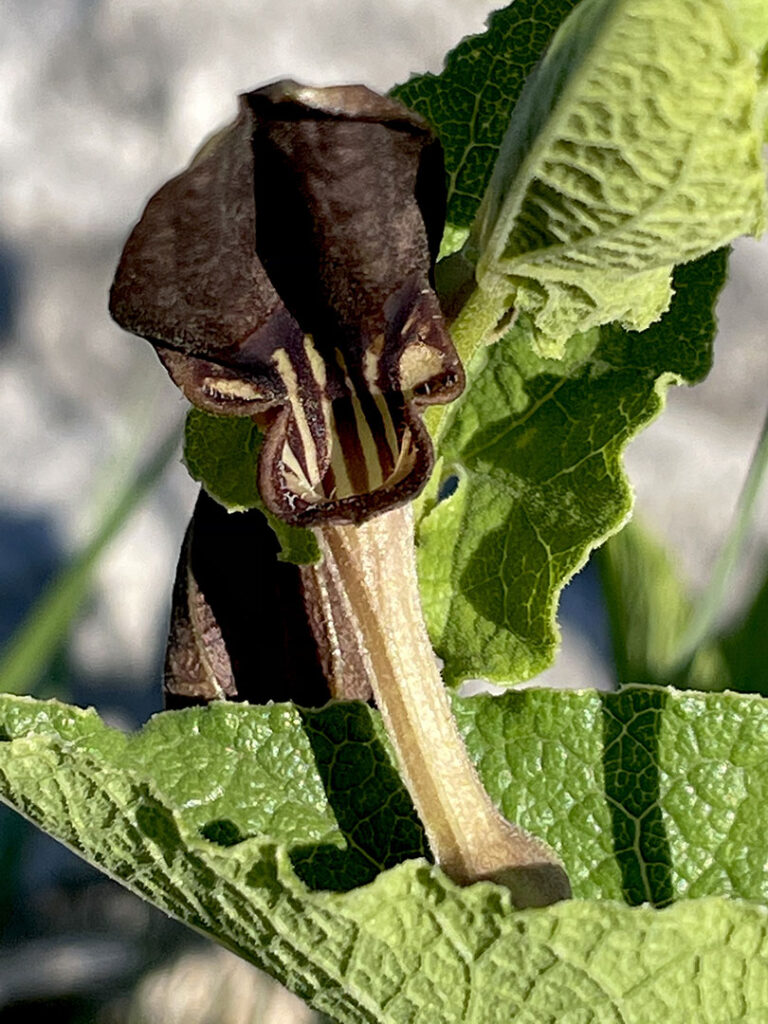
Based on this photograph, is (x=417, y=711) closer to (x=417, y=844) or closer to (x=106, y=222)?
(x=417, y=844)

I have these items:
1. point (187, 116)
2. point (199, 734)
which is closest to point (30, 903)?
point (187, 116)

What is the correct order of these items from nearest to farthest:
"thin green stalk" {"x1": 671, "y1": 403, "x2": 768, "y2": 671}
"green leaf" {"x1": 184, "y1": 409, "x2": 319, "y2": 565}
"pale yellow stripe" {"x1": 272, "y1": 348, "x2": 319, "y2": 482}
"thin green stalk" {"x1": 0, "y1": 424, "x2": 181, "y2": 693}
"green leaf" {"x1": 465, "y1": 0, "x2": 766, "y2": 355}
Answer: "green leaf" {"x1": 465, "y1": 0, "x2": 766, "y2": 355}, "pale yellow stripe" {"x1": 272, "y1": 348, "x2": 319, "y2": 482}, "green leaf" {"x1": 184, "y1": 409, "x2": 319, "y2": 565}, "thin green stalk" {"x1": 671, "y1": 403, "x2": 768, "y2": 671}, "thin green stalk" {"x1": 0, "y1": 424, "x2": 181, "y2": 693}

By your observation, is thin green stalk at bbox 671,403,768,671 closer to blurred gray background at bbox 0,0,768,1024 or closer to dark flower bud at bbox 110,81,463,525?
dark flower bud at bbox 110,81,463,525

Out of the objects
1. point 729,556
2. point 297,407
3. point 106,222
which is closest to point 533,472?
point 297,407

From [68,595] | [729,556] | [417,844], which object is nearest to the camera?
[417,844]

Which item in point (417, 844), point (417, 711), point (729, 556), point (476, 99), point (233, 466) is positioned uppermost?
point (476, 99)

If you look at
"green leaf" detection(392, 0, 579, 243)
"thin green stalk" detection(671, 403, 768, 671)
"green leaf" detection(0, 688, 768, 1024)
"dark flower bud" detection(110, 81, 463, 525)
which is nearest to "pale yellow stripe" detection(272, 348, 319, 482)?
"dark flower bud" detection(110, 81, 463, 525)
